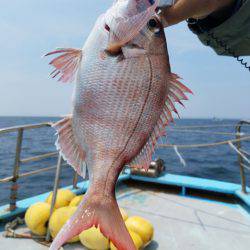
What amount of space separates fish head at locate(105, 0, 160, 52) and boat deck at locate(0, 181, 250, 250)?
254 centimetres

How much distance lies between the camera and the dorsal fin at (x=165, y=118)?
1.34 m

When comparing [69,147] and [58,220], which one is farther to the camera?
[58,220]

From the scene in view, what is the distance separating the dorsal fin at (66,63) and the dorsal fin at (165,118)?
1.30 ft

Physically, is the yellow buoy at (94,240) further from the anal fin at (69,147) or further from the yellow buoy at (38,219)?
the anal fin at (69,147)

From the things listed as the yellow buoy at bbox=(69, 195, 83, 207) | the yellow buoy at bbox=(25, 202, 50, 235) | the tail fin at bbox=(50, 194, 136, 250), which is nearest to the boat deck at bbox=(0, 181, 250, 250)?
the yellow buoy at bbox=(25, 202, 50, 235)

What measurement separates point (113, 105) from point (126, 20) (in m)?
0.35

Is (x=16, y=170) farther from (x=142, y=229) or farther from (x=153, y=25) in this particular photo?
(x=153, y=25)

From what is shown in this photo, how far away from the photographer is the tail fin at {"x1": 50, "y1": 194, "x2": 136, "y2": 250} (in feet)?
4.38

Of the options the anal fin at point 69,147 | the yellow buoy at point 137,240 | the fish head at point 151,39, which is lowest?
the yellow buoy at point 137,240

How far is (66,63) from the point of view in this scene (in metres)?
1.36

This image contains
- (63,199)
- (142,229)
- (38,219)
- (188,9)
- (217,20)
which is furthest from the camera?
(63,199)

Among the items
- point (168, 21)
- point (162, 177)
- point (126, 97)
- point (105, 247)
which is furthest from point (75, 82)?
point (162, 177)

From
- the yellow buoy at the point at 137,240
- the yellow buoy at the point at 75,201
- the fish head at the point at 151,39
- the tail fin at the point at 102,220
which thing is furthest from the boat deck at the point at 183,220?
the fish head at the point at 151,39

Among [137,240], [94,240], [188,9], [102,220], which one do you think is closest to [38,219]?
[94,240]
